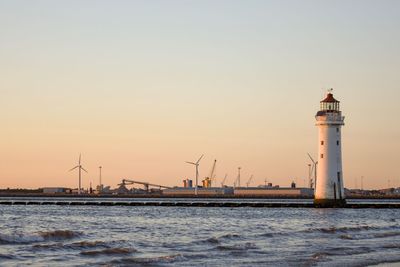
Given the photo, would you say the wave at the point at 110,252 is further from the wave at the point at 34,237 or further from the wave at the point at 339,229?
the wave at the point at 339,229

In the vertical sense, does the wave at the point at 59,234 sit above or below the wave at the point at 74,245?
above

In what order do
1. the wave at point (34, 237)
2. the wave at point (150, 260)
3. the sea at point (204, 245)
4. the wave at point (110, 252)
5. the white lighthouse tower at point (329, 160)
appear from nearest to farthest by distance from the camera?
the wave at point (150, 260), the sea at point (204, 245), the wave at point (110, 252), the wave at point (34, 237), the white lighthouse tower at point (329, 160)

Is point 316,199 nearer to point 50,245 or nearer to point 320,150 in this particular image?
point 320,150

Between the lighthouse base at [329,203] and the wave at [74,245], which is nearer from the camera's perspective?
the wave at [74,245]

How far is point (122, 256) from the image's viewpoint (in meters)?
41.6

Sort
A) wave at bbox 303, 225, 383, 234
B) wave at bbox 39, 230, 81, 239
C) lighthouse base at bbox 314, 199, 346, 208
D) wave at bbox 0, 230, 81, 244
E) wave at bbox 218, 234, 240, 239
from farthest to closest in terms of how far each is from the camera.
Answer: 1. lighthouse base at bbox 314, 199, 346, 208
2. wave at bbox 303, 225, 383, 234
3. wave at bbox 218, 234, 240, 239
4. wave at bbox 39, 230, 81, 239
5. wave at bbox 0, 230, 81, 244

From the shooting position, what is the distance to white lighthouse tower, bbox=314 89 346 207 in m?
90.0

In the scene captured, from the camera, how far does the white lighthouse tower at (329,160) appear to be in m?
90.0

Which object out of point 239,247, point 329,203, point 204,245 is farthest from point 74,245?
point 329,203

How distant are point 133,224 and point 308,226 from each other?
14778 millimetres

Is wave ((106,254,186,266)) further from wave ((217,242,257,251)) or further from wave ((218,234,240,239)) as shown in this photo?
wave ((218,234,240,239))

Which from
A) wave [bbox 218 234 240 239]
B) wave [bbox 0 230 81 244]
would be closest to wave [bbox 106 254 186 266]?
wave [bbox 0 230 81 244]

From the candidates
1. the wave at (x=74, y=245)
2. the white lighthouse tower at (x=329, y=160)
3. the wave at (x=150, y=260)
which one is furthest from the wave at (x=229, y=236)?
the white lighthouse tower at (x=329, y=160)

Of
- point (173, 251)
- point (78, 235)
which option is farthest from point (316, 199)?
point (173, 251)
